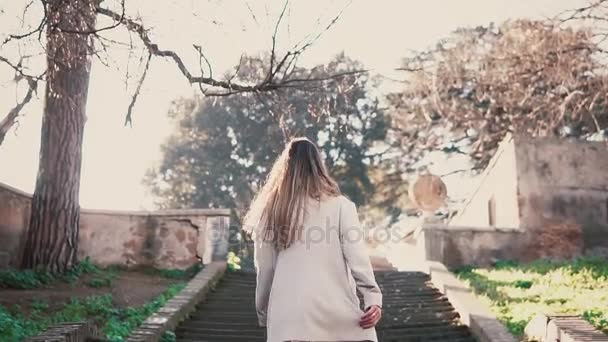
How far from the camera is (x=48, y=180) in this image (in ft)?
31.0

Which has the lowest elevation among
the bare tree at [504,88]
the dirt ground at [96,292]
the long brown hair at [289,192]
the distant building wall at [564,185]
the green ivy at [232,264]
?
the dirt ground at [96,292]

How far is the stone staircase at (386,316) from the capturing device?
6859mm

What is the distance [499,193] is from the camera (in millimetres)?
13680

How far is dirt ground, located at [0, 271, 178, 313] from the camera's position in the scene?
7.57 meters

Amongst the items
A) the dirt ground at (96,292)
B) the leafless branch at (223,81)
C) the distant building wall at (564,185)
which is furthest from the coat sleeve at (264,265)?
the distant building wall at (564,185)

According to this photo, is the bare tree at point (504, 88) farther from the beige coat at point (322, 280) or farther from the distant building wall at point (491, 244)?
the beige coat at point (322, 280)

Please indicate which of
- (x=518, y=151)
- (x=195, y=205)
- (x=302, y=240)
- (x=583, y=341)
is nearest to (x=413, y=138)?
(x=195, y=205)

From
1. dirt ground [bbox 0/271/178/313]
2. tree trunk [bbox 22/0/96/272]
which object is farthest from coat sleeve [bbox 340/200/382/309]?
tree trunk [bbox 22/0/96/272]

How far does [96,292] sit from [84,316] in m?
1.55

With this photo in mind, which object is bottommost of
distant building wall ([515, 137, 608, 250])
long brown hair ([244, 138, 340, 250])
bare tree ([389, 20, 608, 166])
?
long brown hair ([244, 138, 340, 250])

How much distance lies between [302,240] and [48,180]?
7708 millimetres

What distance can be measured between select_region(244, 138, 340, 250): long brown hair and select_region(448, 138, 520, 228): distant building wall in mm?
10368

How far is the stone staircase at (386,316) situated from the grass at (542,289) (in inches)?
24.1

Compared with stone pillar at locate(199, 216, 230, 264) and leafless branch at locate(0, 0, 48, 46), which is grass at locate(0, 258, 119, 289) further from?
leafless branch at locate(0, 0, 48, 46)
